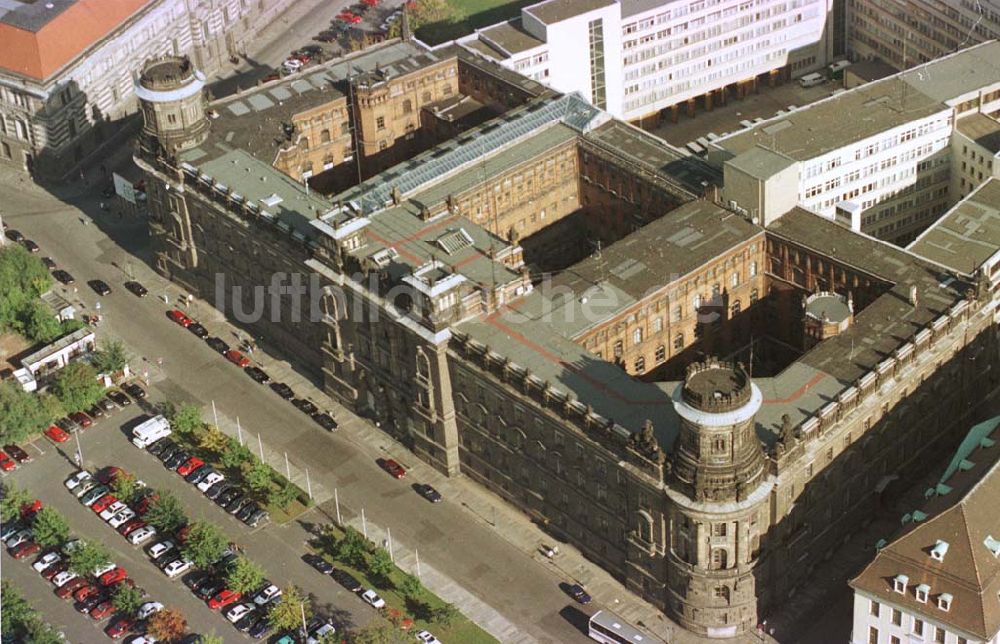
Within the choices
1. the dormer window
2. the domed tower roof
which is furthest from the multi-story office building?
the domed tower roof

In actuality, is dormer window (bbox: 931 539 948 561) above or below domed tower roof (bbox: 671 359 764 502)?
below

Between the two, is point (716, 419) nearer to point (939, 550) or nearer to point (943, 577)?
point (939, 550)

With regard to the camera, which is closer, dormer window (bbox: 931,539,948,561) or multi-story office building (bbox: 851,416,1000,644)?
multi-story office building (bbox: 851,416,1000,644)

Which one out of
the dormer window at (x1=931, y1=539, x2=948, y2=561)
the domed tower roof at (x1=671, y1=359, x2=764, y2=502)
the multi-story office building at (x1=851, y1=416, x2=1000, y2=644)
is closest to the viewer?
the multi-story office building at (x1=851, y1=416, x2=1000, y2=644)

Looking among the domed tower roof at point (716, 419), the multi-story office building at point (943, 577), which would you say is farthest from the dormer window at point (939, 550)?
the domed tower roof at point (716, 419)

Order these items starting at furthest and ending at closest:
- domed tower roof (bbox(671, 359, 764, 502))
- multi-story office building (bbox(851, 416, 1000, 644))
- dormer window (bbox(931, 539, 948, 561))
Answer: domed tower roof (bbox(671, 359, 764, 502)), dormer window (bbox(931, 539, 948, 561)), multi-story office building (bbox(851, 416, 1000, 644))

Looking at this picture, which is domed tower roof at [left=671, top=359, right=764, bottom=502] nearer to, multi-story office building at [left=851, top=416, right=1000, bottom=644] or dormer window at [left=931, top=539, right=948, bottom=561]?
multi-story office building at [left=851, top=416, right=1000, bottom=644]
